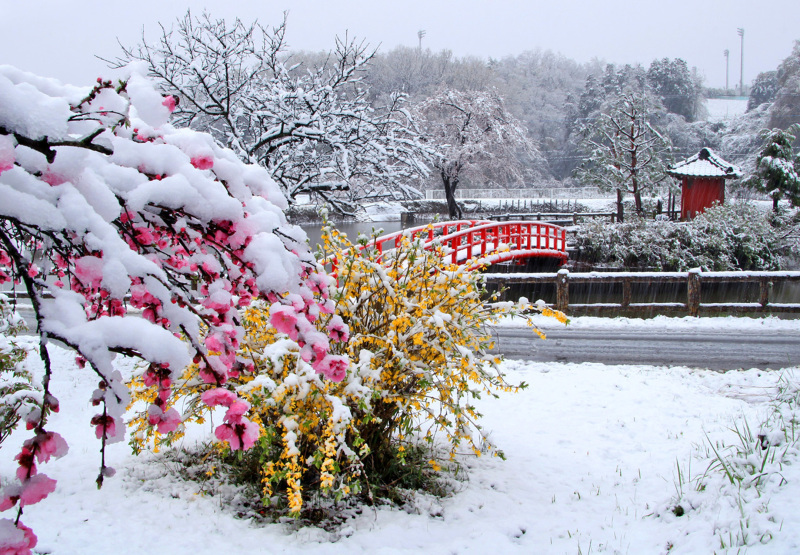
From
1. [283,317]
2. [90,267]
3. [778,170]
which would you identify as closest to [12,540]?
[90,267]

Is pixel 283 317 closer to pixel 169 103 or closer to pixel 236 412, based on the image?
pixel 236 412

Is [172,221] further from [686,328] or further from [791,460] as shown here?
[686,328]

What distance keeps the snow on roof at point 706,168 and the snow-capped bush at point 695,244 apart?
4.39 meters

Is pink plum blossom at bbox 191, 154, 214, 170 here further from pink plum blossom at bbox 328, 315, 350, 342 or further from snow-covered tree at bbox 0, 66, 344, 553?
pink plum blossom at bbox 328, 315, 350, 342

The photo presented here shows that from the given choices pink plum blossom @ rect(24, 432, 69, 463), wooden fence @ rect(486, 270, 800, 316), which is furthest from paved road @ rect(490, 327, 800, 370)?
pink plum blossom @ rect(24, 432, 69, 463)

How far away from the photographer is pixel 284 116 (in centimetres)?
959

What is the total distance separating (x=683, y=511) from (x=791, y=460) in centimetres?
84

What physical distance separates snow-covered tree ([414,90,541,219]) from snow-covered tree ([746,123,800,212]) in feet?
48.0

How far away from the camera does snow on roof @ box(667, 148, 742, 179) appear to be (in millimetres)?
25359

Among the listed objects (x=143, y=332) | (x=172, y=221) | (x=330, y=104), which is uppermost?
(x=330, y=104)

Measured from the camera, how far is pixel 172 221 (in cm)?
180

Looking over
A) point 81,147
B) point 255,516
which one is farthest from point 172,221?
point 255,516

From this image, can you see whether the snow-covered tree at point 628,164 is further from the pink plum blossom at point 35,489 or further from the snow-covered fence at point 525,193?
the pink plum blossom at point 35,489

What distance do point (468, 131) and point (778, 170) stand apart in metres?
17.2
